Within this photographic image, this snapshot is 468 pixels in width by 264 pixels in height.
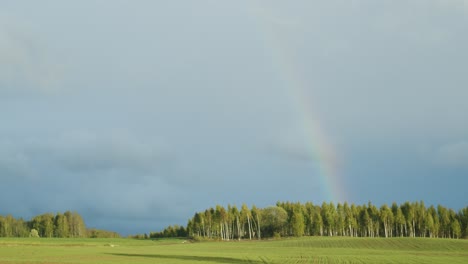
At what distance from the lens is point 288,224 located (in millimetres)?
197500

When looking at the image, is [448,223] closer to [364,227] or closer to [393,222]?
[393,222]

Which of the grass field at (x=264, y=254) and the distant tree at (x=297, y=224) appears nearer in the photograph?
the grass field at (x=264, y=254)

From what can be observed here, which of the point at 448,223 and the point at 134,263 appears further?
the point at 448,223

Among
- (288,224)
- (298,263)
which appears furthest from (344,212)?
(298,263)

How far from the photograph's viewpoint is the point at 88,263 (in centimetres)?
6050

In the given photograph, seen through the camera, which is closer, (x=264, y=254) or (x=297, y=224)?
(x=264, y=254)

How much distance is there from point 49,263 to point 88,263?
14.8ft

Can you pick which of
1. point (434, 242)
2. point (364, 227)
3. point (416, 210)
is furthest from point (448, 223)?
point (434, 242)

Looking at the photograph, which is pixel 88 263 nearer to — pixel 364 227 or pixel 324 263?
pixel 324 263

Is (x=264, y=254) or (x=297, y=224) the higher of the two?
(x=264, y=254)

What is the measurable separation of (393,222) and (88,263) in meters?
155

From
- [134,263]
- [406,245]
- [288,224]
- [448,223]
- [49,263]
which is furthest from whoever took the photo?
[288,224]

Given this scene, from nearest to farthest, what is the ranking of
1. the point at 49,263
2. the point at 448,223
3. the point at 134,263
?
the point at 49,263
the point at 134,263
the point at 448,223

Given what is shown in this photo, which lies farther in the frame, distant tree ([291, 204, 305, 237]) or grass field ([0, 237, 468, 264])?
distant tree ([291, 204, 305, 237])
